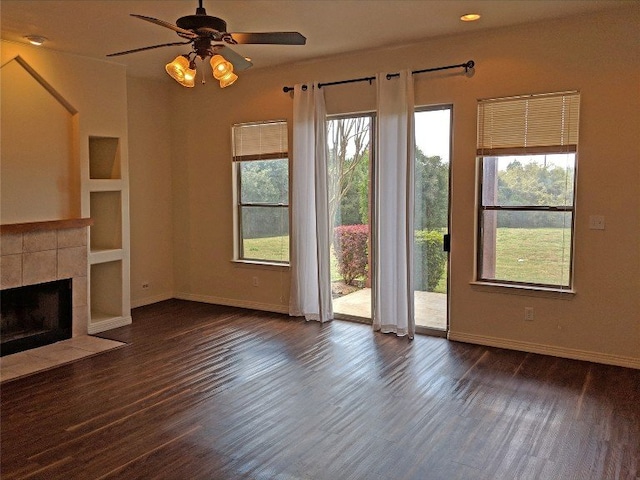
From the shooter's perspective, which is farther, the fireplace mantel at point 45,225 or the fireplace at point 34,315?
the fireplace at point 34,315

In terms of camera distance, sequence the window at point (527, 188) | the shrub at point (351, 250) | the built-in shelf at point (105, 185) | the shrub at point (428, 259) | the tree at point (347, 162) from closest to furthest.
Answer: the window at point (527, 188)
the shrub at point (428, 259)
the built-in shelf at point (105, 185)
the tree at point (347, 162)
the shrub at point (351, 250)

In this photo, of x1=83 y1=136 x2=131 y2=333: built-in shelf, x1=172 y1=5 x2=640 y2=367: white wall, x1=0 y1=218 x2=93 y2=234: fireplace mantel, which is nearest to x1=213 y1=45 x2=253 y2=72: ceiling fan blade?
x1=172 y1=5 x2=640 y2=367: white wall

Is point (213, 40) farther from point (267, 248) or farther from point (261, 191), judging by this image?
point (267, 248)

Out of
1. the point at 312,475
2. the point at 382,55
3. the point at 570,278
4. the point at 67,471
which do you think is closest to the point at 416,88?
the point at 382,55

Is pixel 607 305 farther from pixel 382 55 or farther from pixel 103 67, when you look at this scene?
pixel 103 67

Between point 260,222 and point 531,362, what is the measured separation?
137 inches

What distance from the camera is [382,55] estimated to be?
5.42m

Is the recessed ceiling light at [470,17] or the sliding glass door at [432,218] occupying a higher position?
the recessed ceiling light at [470,17]

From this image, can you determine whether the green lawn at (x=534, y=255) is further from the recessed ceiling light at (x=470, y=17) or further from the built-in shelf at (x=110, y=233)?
the built-in shelf at (x=110, y=233)

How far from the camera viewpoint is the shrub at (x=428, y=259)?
17.6 ft

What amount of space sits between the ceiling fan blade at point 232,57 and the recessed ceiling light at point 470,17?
77.0 inches

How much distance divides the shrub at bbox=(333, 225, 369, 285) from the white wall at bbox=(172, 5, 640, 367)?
105 cm

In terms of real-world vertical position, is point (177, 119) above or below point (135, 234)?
above

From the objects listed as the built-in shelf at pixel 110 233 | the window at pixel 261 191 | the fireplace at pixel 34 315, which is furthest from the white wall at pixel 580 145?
the fireplace at pixel 34 315
